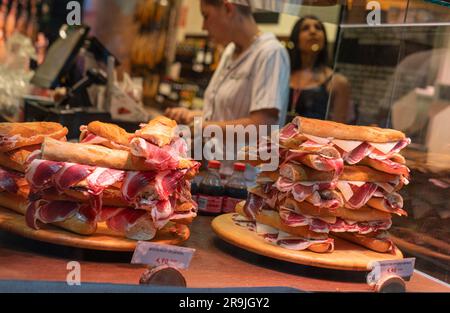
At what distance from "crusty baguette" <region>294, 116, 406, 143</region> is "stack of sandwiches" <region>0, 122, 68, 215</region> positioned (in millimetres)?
676

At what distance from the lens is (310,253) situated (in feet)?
5.87

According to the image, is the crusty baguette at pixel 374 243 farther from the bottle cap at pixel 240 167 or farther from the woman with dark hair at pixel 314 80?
the woman with dark hair at pixel 314 80

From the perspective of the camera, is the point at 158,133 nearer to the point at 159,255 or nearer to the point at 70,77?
the point at 159,255

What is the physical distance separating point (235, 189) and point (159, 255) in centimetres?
87

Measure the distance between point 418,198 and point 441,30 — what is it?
599mm

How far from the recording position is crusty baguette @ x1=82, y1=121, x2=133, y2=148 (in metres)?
1.70

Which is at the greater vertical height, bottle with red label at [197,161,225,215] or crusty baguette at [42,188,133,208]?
crusty baguette at [42,188,133,208]

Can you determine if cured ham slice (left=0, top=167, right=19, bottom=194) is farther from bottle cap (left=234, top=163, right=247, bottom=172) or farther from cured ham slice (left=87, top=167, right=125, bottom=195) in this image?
bottle cap (left=234, top=163, right=247, bottom=172)

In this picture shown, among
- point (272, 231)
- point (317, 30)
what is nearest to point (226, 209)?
point (272, 231)

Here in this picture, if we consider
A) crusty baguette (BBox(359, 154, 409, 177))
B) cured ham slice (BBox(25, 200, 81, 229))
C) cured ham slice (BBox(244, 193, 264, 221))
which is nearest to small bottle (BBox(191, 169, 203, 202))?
cured ham slice (BBox(244, 193, 264, 221))

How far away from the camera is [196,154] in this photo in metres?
2.41

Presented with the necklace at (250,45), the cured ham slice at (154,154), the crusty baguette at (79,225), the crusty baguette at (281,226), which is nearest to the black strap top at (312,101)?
the necklace at (250,45)

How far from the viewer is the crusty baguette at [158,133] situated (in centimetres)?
162

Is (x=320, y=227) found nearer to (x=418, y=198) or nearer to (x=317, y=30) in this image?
(x=418, y=198)
